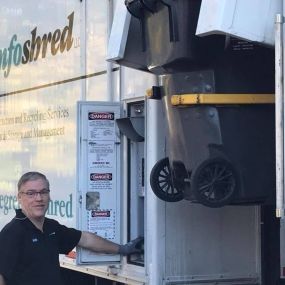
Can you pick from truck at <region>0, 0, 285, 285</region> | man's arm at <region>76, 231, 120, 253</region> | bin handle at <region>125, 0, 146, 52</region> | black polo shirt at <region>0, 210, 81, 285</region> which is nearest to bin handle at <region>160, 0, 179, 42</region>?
truck at <region>0, 0, 285, 285</region>

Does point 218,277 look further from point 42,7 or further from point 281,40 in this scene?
point 42,7

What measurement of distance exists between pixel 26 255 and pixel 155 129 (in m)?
1.18

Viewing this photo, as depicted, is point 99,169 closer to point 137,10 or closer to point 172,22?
point 137,10

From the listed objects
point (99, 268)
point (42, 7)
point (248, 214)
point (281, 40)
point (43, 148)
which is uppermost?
point (42, 7)

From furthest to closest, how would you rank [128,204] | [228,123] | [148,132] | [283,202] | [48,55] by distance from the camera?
[48,55] → [128,204] → [148,132] → [228,123] → [283,202]

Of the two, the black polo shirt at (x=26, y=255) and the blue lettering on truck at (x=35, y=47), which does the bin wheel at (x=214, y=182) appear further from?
the blue lettering on truck at (x=35, y=47)

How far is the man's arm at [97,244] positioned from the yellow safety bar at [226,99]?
113cm

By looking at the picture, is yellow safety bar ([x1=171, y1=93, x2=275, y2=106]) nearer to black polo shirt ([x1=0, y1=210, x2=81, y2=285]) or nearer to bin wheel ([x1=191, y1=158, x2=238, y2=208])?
bin wheel ([x1=191, y1=158, x2=238, y2=208])

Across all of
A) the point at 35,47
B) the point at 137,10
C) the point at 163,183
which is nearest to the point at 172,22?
the point at 137,10

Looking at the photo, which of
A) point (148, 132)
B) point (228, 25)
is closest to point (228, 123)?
point (228, 25)

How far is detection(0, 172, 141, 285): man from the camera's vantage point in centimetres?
405

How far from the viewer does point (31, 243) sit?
4137 mm

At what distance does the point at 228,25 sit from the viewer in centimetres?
381

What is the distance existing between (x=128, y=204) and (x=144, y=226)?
289mm
